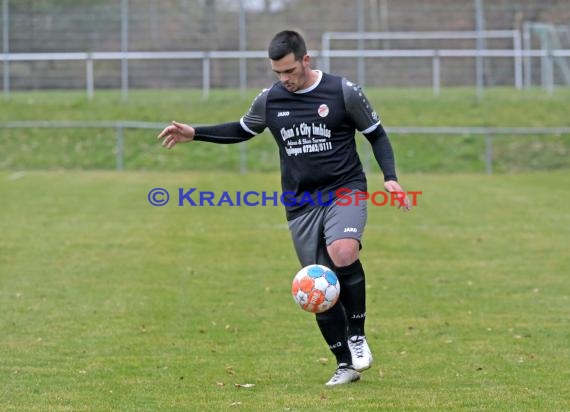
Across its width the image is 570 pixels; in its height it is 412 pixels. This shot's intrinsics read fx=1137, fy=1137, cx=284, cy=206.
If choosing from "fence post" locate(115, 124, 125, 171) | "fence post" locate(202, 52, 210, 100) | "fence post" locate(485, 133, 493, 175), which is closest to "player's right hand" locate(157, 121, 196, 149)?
"fence post" locate(485, 133, 493, 175)

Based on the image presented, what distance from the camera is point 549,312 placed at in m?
9.58

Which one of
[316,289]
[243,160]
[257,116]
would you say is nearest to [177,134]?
[257,116]

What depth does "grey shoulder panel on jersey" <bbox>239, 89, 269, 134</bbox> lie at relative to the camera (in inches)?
281

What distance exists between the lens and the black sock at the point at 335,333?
22.9ft

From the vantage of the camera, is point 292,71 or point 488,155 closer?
point 292,71

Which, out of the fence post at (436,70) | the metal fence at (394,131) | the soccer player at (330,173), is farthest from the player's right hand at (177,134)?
the fence post at (436,70)

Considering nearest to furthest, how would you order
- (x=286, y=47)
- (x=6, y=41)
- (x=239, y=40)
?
(x=286, y=47) → (x=239, y=40) → (x=6, y=41)

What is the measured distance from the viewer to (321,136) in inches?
272

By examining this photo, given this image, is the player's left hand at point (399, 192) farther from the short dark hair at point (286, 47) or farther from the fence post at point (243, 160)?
the fence post at point (243, 160)

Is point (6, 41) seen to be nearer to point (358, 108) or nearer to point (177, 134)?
point (177, 134)

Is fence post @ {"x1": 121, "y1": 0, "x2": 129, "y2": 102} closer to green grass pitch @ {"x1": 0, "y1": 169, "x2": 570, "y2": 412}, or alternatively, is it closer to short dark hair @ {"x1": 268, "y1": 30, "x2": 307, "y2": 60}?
green grass pitch @ {"x1": 0, "y1": 169, "x2": 570, "y2": 412}

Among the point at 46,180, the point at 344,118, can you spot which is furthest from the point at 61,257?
the point at 46,180

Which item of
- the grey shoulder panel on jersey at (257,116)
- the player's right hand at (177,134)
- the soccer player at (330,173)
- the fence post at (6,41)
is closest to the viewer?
the soccer player at (330,173)

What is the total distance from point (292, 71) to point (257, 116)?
54cm
